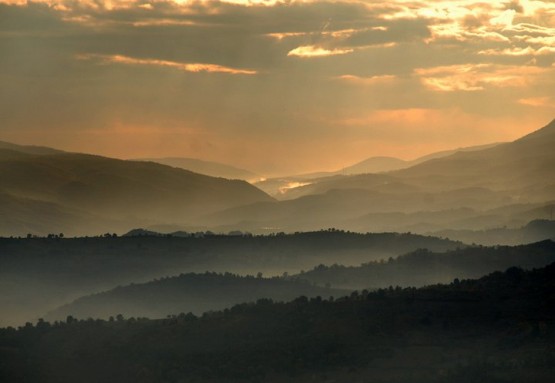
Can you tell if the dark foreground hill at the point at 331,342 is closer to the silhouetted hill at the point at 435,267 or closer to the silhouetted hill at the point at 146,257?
the silhouetted hill at the point at 435,267

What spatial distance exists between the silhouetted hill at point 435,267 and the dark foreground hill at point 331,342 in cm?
4279

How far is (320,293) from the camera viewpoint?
131 meters

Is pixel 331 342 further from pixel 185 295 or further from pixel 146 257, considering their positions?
pixel 146 257

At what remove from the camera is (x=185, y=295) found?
13162cm

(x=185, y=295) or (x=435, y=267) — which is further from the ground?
(x=435, y=267)

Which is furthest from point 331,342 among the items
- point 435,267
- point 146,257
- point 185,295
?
point 146,257

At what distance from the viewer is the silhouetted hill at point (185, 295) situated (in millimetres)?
128250

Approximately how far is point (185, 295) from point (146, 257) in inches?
1556

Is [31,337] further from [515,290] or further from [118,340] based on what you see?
[515,290]

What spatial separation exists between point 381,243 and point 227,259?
20.7 m

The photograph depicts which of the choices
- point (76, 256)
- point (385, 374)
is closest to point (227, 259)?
point (76, 256)

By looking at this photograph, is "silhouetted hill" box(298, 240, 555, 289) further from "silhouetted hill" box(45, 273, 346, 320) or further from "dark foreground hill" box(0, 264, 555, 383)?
"dark foreground hill" box(0, 264, 555, 383)

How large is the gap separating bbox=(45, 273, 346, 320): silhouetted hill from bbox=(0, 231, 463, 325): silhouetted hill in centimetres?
1205

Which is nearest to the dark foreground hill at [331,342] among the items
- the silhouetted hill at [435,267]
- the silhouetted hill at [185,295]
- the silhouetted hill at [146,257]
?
the silhouetted hill at [185,295]
